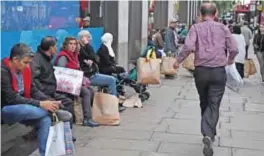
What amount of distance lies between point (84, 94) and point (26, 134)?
132cm

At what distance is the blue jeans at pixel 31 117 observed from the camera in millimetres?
5105

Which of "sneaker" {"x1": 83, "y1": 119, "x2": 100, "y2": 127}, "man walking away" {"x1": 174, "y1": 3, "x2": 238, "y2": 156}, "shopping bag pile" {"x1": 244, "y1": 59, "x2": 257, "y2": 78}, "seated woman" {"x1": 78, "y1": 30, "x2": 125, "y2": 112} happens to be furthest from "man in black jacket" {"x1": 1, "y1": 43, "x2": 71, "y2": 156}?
"shopping bag pile" {"x1": 244, "y1": 59, "x2": 257, "y2": 78}

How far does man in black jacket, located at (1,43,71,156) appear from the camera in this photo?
16.8ft

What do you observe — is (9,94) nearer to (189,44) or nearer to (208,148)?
(189,44)

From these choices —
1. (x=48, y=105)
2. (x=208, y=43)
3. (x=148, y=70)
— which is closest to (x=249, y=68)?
(x=148, y=70)

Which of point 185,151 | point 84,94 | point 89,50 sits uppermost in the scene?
point 89,50

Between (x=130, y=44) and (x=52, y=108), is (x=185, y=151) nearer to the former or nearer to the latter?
(x=52, y=108)

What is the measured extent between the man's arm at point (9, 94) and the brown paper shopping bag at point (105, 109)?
226cm

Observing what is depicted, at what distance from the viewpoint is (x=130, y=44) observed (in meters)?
15.9

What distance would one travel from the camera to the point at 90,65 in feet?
26.5

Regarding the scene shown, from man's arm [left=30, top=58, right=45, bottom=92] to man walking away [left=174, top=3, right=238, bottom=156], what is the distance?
1572 mm

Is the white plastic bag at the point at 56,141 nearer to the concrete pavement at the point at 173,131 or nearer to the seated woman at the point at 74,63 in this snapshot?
the concrete pavement at the point at 173,131

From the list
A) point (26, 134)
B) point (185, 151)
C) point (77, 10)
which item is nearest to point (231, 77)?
point (185, 151)

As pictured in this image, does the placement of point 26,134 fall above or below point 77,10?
below
